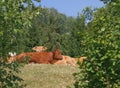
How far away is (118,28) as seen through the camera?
26.6 ft

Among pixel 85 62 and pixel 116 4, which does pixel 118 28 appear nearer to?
pixel 116 4

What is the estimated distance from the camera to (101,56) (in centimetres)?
938

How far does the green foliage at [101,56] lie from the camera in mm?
8877

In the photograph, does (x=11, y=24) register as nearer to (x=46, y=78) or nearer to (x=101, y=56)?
(x=101, y=56)

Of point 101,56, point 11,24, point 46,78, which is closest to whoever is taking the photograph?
point 11,24

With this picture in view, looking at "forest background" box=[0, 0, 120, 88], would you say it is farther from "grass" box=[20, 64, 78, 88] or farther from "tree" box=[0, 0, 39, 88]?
"grass" box=[20, 64, 78, 88]

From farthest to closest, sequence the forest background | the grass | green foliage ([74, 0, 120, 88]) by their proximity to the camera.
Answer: the grass
green foliage ([74, 0, 120, 88])
the forest background

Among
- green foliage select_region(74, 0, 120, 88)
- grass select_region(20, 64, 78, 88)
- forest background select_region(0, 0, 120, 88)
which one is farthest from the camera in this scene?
grass select_region(20, 64, 78, 88)

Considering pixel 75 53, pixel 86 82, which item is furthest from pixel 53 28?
pixel 86 82

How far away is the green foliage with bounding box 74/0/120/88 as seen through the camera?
888 cm

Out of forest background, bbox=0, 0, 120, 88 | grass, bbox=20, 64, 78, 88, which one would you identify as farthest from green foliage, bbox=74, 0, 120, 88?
grass, bbox=20, 64, 78, 88

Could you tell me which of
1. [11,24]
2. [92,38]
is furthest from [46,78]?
[11,24]

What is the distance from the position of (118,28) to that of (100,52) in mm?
1385

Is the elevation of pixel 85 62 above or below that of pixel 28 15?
below
